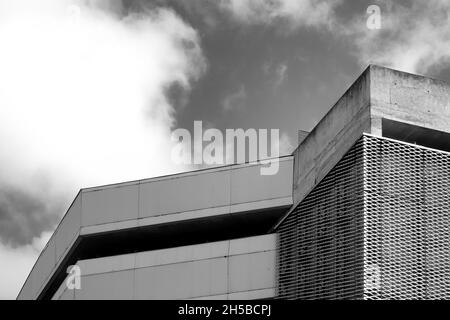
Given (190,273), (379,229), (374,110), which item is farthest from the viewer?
(190,273)

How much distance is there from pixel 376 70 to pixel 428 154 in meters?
2.58

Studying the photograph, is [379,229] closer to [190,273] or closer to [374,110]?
[374,110]

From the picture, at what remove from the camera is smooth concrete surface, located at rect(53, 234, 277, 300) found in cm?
3127

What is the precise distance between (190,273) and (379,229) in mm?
6603

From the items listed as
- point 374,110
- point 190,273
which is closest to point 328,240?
point 374,110

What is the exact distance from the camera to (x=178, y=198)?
110 feet

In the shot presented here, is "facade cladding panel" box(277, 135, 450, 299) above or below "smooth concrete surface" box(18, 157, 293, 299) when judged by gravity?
below

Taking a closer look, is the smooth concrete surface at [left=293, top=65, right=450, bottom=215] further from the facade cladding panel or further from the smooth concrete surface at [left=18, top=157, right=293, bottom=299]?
the smooth concrete surface at [left=18, top=157, right=293, bottom=299]

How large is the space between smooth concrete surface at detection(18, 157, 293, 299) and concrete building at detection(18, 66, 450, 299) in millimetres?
31

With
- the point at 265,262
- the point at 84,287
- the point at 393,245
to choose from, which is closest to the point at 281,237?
the point at 265,262

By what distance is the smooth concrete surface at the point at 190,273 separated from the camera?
103 ft

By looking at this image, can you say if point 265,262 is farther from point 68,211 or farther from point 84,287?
point 68,211

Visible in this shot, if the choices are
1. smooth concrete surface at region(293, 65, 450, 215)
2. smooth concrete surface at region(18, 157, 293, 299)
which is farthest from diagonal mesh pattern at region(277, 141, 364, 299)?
smooth concrete surface at region(18, 157, 293, 299)
